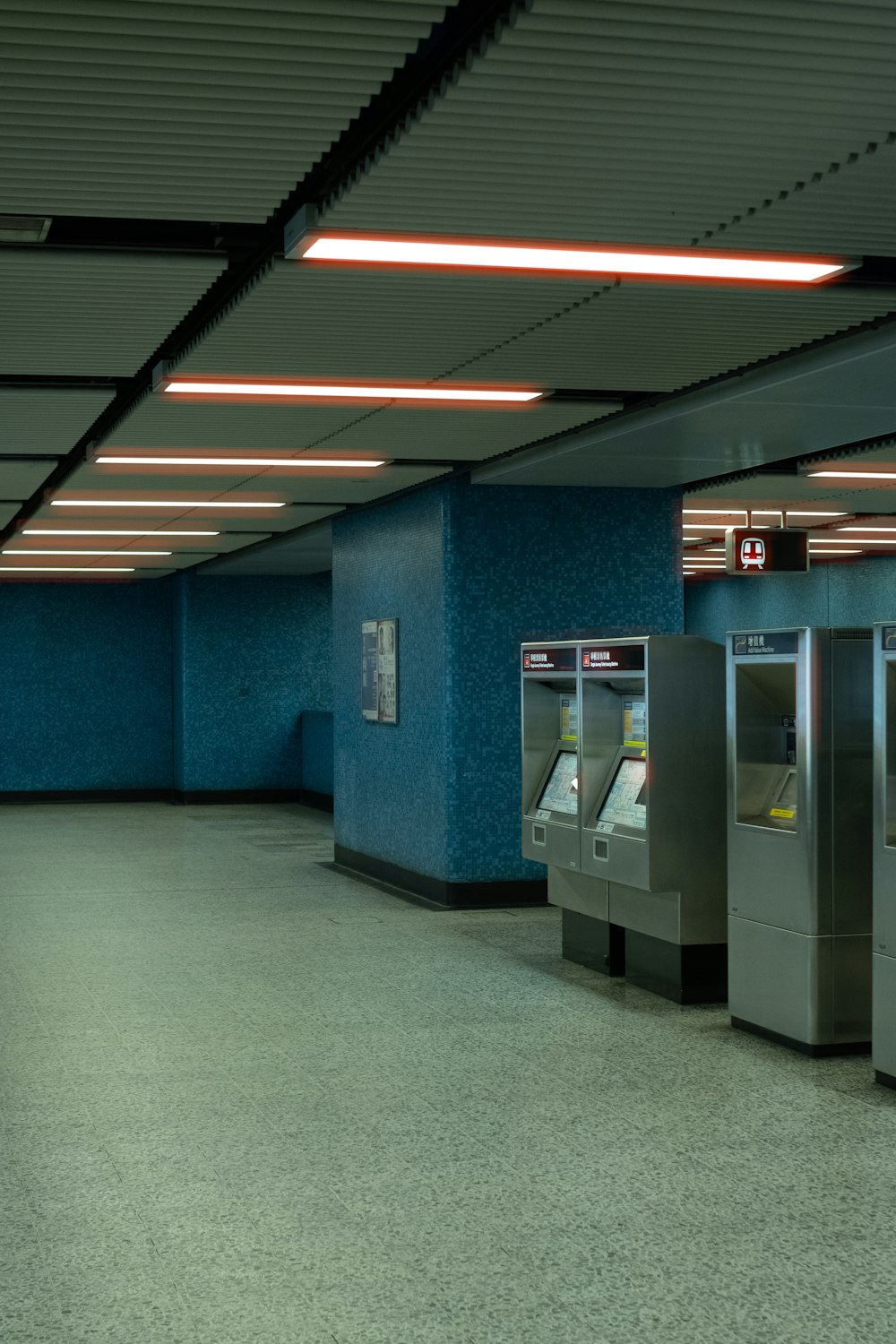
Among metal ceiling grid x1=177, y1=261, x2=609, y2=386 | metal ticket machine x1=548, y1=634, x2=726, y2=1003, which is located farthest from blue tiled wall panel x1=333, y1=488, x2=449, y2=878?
metal ceiling grid x1=177, y1=261, x2=609, y2=386

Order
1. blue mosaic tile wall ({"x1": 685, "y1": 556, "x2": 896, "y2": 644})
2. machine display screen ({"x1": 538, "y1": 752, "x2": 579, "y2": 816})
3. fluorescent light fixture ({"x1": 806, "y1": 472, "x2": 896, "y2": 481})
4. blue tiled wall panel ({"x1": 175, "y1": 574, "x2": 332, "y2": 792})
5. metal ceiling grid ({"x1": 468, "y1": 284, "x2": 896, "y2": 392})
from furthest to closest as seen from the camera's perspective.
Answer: blue tiled wall panel ({"x1": 175, "y1": 574, "x2": 332, "y2": 792})
blue mosaic tile wall ({"x1": 685, "y1": 556, "x2": 896, "y2": 644})
fluorescent light fixture ({"x1": 806, "y1": 472, "x2": 896, "y2": 481})
machine display screen ({"x1": 538, "y1": 752, "x2": 579, "y2": 816})
metal ceiling grid ({"x1": 468, "y1": 284, "x2": 896, "y2": 392})

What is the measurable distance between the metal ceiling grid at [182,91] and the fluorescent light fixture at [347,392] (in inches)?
99.2

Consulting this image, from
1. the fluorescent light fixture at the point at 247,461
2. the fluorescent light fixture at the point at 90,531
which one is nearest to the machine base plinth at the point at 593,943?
the fluorescent light fixture at the point at 247,461

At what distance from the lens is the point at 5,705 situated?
19.7m

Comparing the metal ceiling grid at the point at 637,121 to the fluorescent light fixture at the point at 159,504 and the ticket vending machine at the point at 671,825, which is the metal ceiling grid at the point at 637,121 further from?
the fluorescent light fixture at the point at 159,504

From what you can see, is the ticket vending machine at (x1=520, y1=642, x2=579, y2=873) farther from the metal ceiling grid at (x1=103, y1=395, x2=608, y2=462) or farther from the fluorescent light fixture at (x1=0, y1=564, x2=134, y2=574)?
the fluorescent light fixture at (x1=0, y1=564, x2=134, y2=574)

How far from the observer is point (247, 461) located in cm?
895

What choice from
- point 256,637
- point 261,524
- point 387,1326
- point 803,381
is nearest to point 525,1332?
point 387,1326

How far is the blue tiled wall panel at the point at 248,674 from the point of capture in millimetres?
18656

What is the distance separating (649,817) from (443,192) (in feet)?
11.2

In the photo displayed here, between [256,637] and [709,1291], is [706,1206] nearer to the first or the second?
[709,1291]

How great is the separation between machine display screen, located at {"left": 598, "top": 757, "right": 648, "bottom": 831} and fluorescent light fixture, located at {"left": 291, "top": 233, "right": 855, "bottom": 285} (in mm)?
2781

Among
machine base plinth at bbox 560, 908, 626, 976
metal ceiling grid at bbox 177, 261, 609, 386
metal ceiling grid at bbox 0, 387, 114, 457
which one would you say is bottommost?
machine base plinth at bbox 560, 908, 626, 976

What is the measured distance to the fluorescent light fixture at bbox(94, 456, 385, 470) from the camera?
8.73 metres
